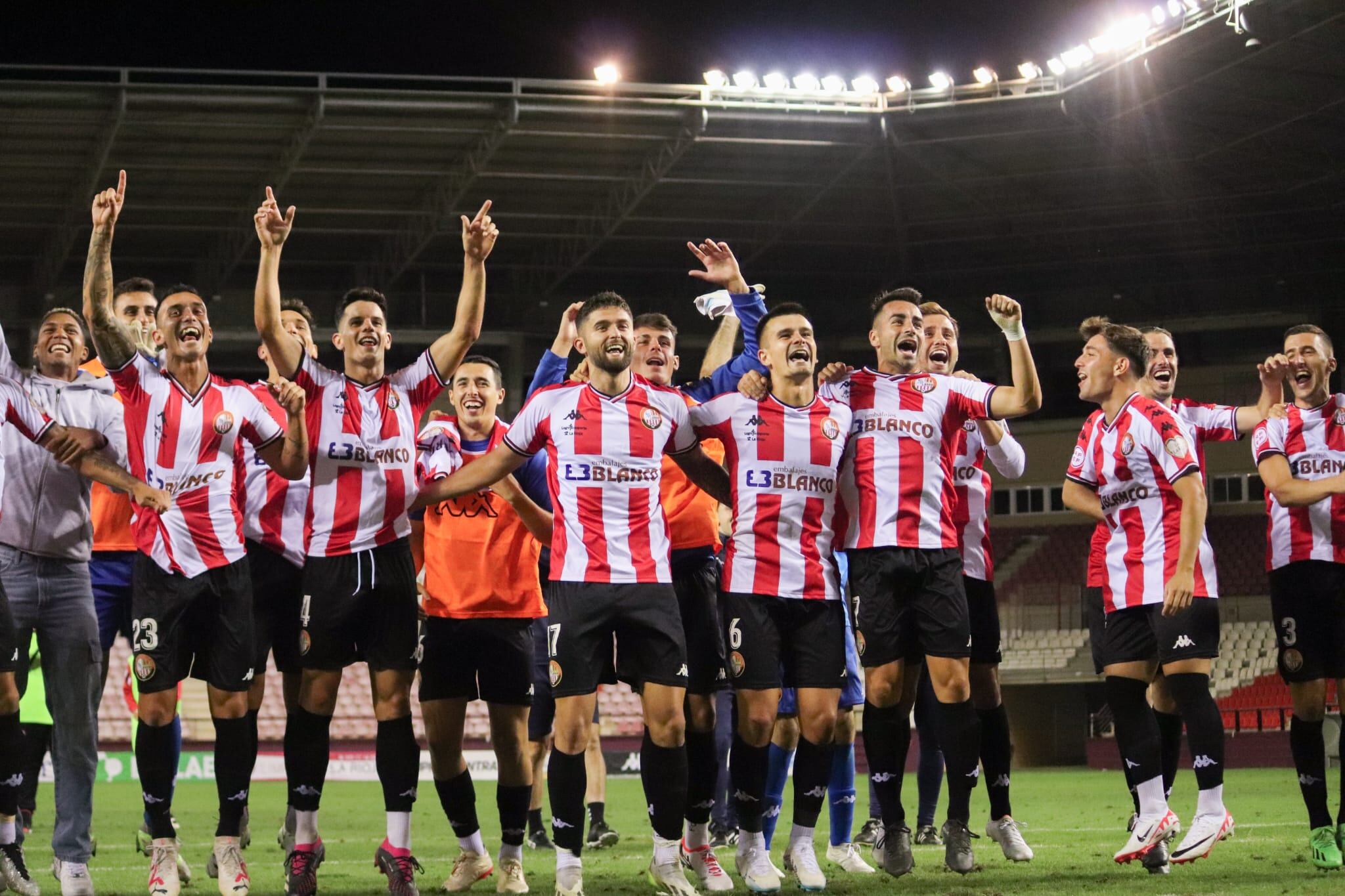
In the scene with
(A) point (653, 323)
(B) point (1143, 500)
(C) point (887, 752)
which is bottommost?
(C) point (887, 752)

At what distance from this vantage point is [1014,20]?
26406mm

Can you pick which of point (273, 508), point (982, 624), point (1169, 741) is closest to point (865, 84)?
point (1169, 741)

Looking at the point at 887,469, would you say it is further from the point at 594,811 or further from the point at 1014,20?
the point at 1014,20

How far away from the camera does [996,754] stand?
26.3 ft

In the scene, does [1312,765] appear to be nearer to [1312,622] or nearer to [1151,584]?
[1312,622]

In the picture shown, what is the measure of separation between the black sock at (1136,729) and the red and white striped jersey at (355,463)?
3.61m

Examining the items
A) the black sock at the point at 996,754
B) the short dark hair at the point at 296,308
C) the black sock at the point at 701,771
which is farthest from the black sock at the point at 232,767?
the black sock at the point at 996,754

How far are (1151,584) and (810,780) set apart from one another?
2031 mm

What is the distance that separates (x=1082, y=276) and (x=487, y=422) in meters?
25.5

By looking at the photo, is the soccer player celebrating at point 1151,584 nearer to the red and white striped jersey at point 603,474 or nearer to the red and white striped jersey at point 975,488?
the red and white striped jersey at point 975,488

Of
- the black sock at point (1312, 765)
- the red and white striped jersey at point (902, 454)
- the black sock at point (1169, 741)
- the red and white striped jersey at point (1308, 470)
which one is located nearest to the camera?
the red and white striped jersey at point (902, 454)

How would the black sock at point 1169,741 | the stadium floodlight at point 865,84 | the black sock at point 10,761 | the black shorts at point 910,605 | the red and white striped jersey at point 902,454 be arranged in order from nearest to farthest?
the black sock at point 10,761 < the black shorts at point 910,605 < the red and white striped jersey at point 902,454 < the black sock at point 1169,741 < the stadium floodlight at point 865,84

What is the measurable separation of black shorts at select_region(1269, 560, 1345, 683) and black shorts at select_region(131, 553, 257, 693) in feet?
17.3

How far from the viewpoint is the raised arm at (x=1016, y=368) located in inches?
276
